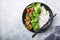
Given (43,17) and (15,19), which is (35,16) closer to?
(43,17)

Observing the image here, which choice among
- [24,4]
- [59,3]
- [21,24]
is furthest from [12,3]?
[59,3]

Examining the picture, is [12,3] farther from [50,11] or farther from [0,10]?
[50,11]

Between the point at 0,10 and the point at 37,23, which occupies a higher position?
the point at 0,10

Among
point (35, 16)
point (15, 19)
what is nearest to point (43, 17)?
point (35, 16)

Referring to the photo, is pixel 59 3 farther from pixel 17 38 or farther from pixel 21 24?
pixel 17 38

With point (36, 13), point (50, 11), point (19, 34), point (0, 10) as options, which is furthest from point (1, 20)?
point (50, 11)

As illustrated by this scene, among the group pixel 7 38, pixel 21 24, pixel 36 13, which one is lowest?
pixel 7 38
